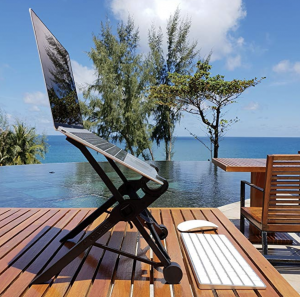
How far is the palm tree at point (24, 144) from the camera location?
1511 centimetres

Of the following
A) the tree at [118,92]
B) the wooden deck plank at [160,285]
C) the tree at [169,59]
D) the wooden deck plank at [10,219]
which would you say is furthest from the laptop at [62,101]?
the tree at [169,59]

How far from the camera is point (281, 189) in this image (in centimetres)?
208

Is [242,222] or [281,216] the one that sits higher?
[281,216]

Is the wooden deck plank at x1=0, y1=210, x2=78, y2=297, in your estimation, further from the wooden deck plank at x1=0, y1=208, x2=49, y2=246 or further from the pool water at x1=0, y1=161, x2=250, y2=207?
the pool water at x1=0, y1=161, x2=250, y2=207

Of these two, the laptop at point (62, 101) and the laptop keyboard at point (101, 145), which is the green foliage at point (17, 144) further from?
the laptop keyboard at point (101, 145)

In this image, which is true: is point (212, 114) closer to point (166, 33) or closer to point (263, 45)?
point (166, 33)

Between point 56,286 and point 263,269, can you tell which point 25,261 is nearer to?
point 56,286

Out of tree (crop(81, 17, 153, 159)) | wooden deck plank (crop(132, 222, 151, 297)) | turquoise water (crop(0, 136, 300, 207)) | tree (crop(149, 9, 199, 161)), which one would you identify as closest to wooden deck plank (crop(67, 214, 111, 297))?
wooden deck plank (crop(132, 222, 151, 297))

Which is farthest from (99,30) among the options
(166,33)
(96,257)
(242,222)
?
(96,257)

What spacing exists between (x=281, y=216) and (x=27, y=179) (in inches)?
215

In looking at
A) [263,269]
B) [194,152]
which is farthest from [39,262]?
[194,152]

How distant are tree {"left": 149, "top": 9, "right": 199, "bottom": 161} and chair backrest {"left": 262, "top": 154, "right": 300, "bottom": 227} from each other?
1249 centimetres

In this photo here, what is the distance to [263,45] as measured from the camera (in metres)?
43.4

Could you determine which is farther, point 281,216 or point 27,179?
point 27,179
